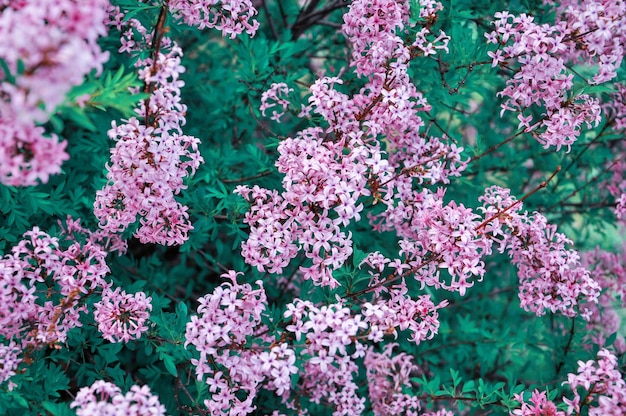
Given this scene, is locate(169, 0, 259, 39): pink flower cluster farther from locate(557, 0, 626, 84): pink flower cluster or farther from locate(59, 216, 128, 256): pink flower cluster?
locate(557, 0, 626, 84): pink flower cluster

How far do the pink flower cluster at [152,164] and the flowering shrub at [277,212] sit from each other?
1cm

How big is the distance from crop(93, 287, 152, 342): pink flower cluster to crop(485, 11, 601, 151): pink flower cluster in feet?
6.20

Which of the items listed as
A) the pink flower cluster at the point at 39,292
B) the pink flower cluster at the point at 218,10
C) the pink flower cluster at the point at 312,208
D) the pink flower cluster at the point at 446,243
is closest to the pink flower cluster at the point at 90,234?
the pink flower cluster at the point at 39,292

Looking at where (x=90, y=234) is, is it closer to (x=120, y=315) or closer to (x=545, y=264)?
(x=120, y=315)

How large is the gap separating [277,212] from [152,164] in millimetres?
534

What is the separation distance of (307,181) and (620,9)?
1.52m

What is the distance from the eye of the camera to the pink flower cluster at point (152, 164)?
2.33 metres

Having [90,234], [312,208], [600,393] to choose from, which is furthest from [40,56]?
[600,393]

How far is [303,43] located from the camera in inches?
158

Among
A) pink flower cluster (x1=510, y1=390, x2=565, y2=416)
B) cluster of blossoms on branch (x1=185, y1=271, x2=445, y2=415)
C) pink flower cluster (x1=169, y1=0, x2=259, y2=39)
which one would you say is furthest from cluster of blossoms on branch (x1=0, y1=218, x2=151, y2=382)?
pink flower cluster (x1=510, y1=390, x2=565, y2=416)

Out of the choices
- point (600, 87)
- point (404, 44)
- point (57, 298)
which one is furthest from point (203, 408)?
point (600, 87)

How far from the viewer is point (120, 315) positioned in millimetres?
2551

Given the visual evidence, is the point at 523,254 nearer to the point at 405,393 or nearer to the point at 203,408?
the point at 405,393

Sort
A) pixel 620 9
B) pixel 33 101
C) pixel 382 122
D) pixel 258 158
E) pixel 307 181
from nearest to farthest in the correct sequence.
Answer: pixel 33 101 < pixel 307 181 < pixel 620 9 < pixel 382 122 < pixel 258 158
